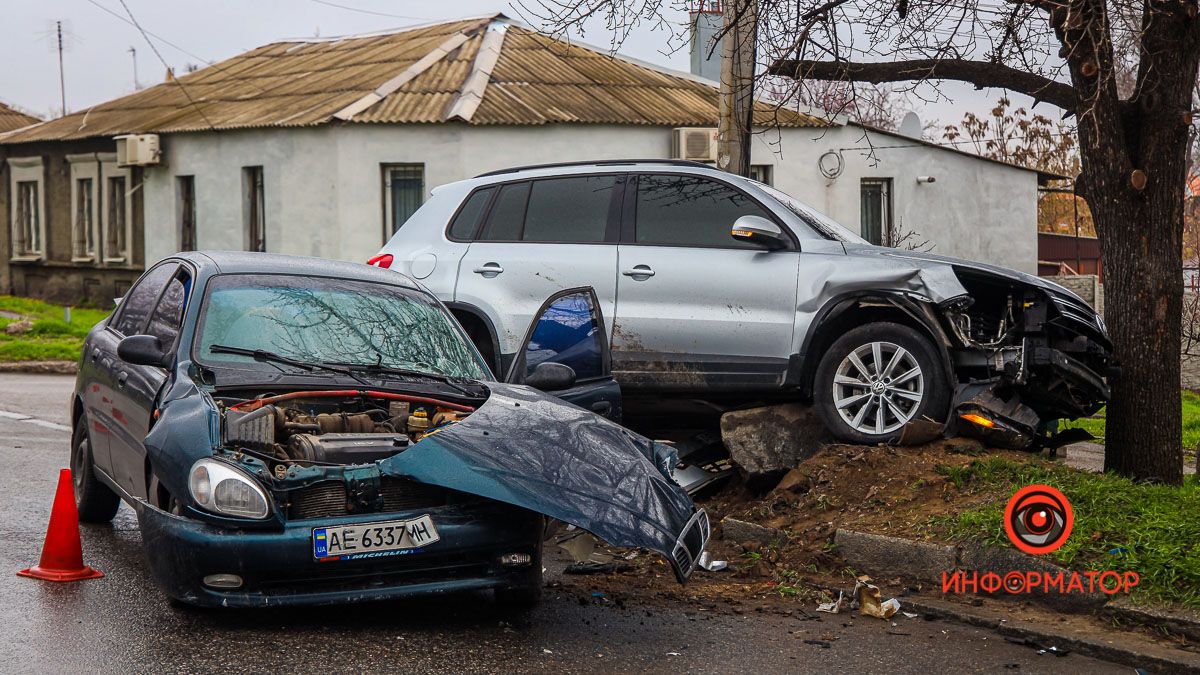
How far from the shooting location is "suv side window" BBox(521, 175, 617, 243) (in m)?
8.84

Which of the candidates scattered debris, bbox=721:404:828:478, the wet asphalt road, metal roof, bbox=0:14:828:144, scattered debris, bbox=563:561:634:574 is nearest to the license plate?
the wet asphalt road

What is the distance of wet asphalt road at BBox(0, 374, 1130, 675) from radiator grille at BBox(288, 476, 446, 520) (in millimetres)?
512

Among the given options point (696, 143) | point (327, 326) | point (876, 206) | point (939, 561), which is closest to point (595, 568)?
point (939, 561)

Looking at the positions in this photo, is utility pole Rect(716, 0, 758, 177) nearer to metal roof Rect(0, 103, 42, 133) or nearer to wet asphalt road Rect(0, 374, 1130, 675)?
wet asphalt road Rect(0, 374, 1130, 675)

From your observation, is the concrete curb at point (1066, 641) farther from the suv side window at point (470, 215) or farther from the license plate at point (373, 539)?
the suv side window at point (470, 215)

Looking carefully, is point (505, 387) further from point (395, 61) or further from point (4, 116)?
point (4, 116)

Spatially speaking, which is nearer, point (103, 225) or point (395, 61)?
point (395, 61)

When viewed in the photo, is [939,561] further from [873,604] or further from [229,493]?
[229,493]

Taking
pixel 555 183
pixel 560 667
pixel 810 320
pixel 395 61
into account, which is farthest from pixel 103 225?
pixel 560 667

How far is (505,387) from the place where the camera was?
21.1ft

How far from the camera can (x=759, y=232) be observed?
8.08 meters

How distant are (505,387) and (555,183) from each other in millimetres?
2958

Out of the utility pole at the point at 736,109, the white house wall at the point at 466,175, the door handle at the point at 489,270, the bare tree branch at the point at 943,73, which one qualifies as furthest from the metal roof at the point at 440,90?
the door handle at the point at 489,270

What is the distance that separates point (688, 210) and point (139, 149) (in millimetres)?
20294
